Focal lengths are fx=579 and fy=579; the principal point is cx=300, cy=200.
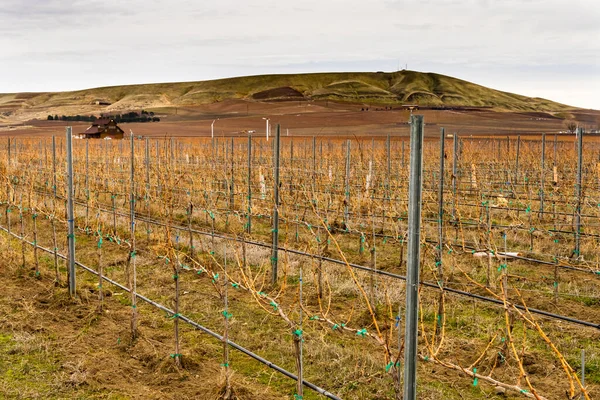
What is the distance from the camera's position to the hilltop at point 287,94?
110 meters

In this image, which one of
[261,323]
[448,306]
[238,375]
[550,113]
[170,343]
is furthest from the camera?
[550,113]

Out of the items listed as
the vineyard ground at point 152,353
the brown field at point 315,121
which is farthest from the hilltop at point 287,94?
the vineyard ground at point 152,353

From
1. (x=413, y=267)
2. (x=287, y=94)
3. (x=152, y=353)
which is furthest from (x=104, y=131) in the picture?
(x=287, y=94)

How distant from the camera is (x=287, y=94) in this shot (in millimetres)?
116250

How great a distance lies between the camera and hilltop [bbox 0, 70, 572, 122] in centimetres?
11006

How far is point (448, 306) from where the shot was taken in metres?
7.06

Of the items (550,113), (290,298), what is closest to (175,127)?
(550,113)

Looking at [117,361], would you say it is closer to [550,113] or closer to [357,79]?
[550,113]

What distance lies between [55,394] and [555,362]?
4.46 meters

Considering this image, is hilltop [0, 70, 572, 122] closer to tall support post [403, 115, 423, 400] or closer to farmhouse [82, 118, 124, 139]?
farmhouse [82, 118, 124, 139]

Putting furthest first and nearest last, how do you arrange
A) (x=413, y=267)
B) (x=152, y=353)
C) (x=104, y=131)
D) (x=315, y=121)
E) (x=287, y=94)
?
(x=287, y=94), (x=315, y=121), (x=104, y=131), (x=152, y=353), (x=413, y=267)

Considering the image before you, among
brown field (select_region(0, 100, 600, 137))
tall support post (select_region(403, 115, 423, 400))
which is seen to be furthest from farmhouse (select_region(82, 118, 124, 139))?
tall support post (select_region(403, 115, 423, 400))

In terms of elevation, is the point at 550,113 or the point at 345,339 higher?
the point at 550,113

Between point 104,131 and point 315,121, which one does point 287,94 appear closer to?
point 315,121
